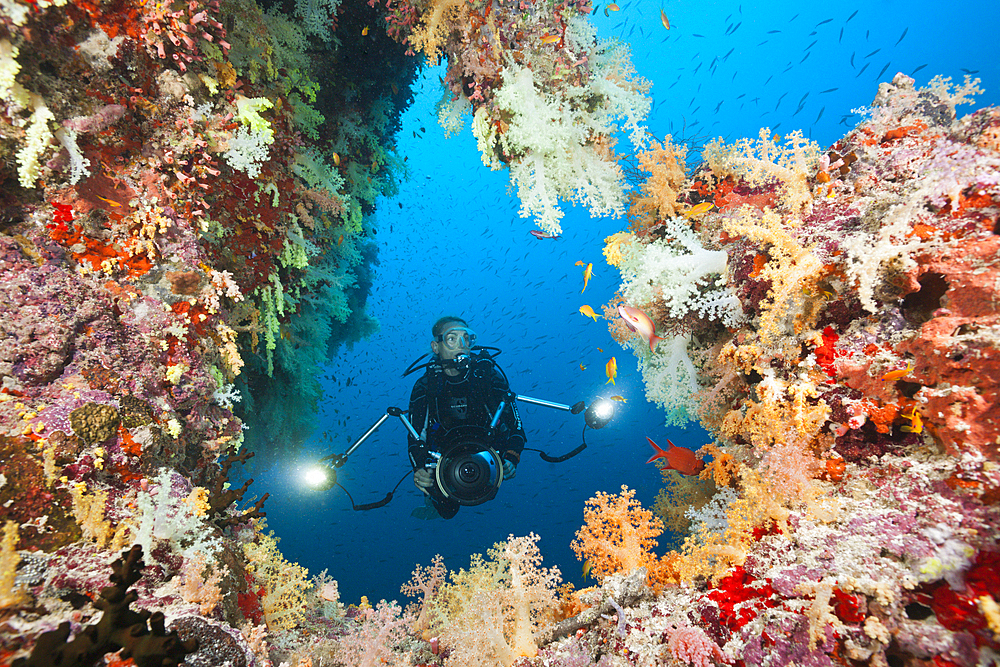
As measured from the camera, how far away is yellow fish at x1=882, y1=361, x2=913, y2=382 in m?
1.84

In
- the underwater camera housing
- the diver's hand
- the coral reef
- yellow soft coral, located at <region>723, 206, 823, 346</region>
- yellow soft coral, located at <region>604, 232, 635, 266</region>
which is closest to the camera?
the coral reef

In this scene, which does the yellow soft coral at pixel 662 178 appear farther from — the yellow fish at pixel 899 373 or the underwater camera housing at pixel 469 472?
the underwater camera housing at pixel 469 472

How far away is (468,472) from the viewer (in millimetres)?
4844

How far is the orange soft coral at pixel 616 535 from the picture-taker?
9.83 feet

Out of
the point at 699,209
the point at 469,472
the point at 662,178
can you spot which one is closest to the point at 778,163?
the point at 699,209

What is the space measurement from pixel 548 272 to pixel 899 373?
202 ft

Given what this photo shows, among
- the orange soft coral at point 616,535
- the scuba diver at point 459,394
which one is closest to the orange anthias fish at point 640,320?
the orange soft coral at point 616,535

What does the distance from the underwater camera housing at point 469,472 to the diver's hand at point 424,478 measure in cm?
27

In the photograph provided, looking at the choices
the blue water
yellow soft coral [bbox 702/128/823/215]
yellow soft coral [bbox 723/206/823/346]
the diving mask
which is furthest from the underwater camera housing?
the blue water

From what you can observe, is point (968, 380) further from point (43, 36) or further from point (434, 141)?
point (434, 141)

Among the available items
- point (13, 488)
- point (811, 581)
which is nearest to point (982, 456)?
point (811, 581)

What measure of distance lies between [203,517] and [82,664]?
32.7 inches

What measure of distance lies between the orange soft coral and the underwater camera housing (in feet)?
5.84

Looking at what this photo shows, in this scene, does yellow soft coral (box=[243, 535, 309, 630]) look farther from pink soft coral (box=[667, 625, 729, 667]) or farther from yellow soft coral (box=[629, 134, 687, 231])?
yellow soft coral (box=[629, 134, 687, 231])
